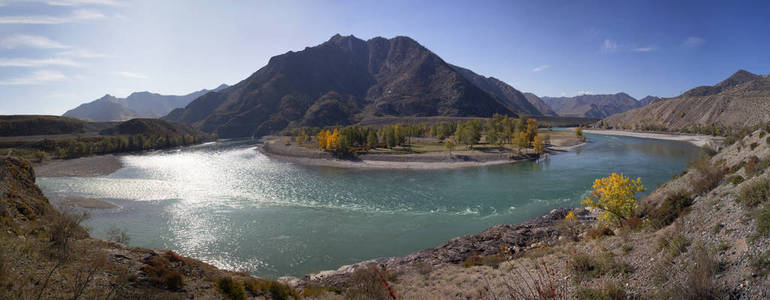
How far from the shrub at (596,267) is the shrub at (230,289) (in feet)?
41.7

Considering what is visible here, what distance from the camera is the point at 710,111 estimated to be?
→ 399 ft

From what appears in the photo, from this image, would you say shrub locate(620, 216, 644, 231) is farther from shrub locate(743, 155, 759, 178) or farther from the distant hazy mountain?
the distant hazy mountain

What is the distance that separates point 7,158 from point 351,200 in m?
30.0

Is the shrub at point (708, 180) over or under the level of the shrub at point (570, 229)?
over

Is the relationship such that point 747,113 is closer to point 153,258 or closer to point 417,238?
point 417,238

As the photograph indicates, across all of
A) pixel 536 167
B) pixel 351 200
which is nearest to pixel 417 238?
pixel 351 200

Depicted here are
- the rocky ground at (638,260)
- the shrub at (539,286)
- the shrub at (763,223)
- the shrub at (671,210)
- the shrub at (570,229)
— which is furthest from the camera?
the shrub at (570,229)

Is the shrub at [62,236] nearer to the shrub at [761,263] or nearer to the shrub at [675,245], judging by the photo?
the shrub at [761,263]

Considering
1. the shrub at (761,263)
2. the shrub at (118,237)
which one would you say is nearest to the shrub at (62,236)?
the shrub at (118,237)

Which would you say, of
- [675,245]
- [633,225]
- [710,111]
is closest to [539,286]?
[675,245]

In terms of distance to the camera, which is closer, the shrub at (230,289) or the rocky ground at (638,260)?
the rocky ground at (638,260)

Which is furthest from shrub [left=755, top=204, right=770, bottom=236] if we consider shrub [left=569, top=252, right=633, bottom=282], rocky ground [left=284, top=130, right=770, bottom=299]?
shrub [left=569, top=252, right=633, bottom=282]

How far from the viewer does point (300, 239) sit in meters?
27.1

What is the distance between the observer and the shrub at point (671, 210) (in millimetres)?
14555
